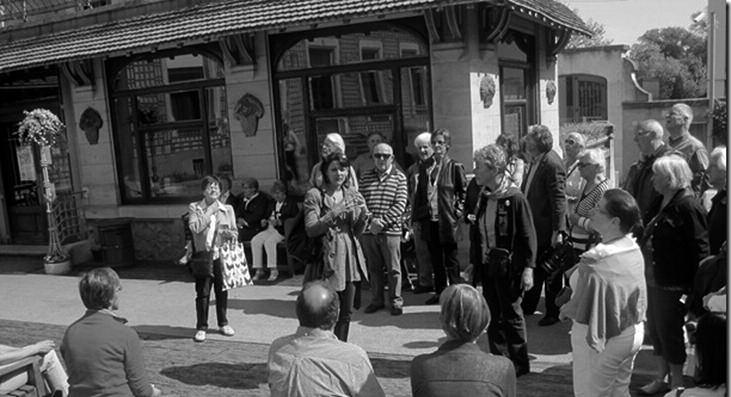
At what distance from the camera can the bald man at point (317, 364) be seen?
9.80ft

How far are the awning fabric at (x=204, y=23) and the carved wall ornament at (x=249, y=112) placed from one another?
110 centimetres

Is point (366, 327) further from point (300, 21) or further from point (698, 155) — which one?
point (300, 21)

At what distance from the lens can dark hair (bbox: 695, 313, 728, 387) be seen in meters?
2.72

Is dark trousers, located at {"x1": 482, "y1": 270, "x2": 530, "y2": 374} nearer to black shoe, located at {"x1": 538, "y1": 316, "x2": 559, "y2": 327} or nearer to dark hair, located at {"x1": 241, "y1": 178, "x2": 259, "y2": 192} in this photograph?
black shoe, located at {"x1": 538, "y1": 316, "x2": 559, "y2": 327}

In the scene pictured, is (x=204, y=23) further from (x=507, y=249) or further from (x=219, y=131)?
(x=507, y=249)

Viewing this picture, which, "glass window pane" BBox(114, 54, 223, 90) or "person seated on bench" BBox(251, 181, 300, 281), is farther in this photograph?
"glass window pane" BBox(114, 54, 223, 90)

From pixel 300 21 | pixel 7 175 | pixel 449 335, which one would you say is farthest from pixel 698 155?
pixel 7 175

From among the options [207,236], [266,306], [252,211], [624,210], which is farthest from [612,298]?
[252,211]

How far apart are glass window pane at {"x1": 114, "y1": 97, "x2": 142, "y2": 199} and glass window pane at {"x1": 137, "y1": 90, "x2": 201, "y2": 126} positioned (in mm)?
272

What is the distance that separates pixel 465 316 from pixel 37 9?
12.7m

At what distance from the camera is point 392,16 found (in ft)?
29.1

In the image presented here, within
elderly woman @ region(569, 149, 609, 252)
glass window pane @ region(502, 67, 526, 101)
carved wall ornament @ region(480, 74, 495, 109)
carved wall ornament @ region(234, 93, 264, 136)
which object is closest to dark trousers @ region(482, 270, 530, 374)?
elderly woman @ region(569, 149, 609, 252)

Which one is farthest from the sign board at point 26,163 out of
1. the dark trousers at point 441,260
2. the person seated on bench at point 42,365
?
the person seated on bench at point 42,365

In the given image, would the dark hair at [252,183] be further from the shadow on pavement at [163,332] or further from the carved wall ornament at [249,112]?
the shadow on pavement at [163,332]
